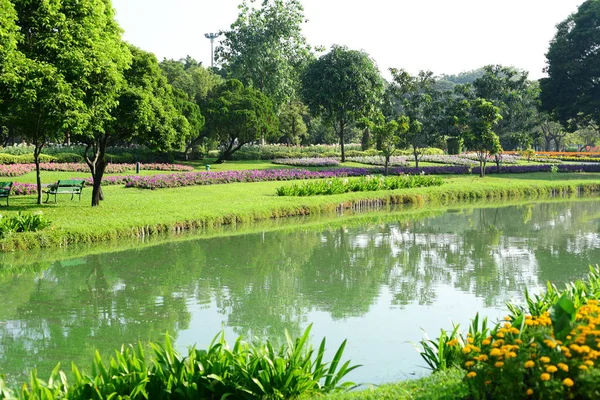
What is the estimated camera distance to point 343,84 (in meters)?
44.2

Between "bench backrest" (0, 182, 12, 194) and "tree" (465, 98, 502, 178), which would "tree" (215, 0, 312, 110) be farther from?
"bench backrest" (0, 182, 12, 194)

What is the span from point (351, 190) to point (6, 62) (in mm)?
16078

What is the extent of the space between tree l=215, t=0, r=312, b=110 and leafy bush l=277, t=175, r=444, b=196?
25.8 m

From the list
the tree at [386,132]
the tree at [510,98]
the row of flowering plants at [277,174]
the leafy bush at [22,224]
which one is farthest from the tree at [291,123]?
the leafy bush at [22,224]

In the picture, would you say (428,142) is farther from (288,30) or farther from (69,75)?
(69,75)

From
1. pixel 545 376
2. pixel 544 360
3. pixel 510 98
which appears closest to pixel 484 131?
pixel 510 98

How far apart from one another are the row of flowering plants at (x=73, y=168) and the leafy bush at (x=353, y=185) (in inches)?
418

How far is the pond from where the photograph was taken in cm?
848

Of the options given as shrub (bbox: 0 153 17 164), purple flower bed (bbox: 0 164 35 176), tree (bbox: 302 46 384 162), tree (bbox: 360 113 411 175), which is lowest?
purple flower bed (bbox: 0 164 35 176)

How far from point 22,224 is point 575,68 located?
38.1m

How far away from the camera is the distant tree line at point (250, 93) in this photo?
55.7 feet

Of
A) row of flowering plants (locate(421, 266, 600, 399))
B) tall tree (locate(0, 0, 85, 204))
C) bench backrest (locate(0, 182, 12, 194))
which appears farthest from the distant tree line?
row of flowering plants (locate(421, 266, 600, 399))

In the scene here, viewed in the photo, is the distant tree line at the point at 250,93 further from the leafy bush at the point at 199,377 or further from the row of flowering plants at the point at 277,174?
the leafy bush at the point at 199,377

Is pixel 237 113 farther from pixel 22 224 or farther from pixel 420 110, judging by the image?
pixel 22 224
